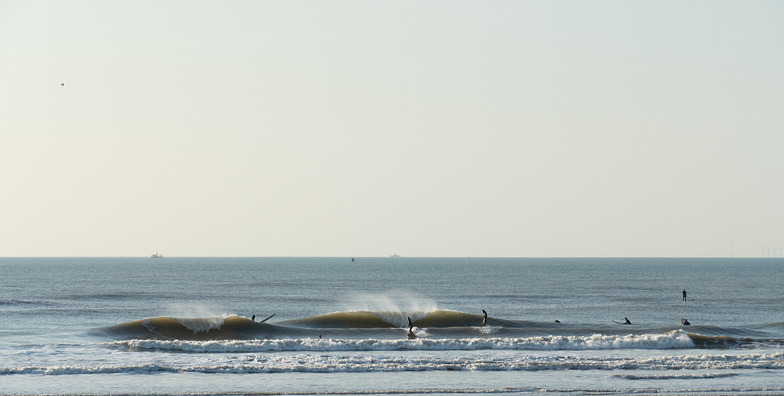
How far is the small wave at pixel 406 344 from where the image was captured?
35.3m

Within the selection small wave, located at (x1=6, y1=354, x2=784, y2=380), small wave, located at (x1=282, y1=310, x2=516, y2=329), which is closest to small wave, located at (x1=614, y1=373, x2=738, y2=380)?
small wave, located at (x1=6, y1=354, x2=784, y2=380)

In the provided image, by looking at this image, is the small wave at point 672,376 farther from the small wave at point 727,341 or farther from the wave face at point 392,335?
the small wave at point 727,341

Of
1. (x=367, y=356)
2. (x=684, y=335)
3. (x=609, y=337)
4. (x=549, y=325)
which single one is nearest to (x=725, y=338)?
(x=684, y=335)

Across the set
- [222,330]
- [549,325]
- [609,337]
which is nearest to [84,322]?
[222,330]

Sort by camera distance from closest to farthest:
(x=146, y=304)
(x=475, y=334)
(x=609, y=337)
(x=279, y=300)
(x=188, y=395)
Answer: (x=188, y=395) → (x=609, y=337) → (x=475, y=334) → (x=146, y=304) → (x=279, y=300)

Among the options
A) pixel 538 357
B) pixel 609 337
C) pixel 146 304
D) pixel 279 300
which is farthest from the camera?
pixel 279 300

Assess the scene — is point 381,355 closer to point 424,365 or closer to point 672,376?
point 424,365

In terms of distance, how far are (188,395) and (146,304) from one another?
48.3 meters

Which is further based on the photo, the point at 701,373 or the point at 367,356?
the point at 367,356

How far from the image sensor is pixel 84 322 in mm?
51031

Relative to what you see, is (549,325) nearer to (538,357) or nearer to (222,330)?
(538,357)

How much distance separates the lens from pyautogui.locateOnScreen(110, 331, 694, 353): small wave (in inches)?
1389

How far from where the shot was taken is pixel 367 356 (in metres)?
32.2

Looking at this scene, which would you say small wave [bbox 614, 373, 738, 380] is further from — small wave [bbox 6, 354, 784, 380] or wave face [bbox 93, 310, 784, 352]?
wave face [bbox 93, 310, 784, 352]
